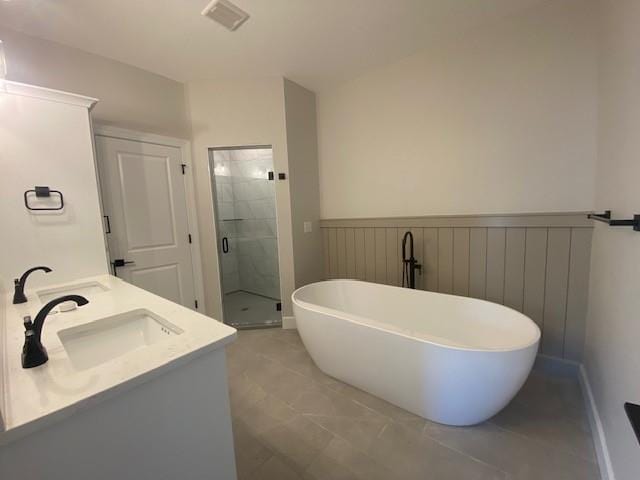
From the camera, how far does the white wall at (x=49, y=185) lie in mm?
1604

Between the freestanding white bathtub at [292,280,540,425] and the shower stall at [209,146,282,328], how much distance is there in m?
1.08

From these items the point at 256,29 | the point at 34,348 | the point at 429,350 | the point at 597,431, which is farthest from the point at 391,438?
the point at 256,29

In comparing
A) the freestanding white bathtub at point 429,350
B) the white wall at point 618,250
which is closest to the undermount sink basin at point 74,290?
the freestanding white bathtub at point 429,350

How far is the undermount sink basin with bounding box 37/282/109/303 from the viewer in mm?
1620

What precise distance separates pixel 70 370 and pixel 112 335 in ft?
1.47

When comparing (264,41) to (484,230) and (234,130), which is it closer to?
(234,130)

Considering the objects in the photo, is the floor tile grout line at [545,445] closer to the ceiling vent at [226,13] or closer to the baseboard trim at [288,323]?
the baseboard trim at [288,323]

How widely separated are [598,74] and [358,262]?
234 centimetres

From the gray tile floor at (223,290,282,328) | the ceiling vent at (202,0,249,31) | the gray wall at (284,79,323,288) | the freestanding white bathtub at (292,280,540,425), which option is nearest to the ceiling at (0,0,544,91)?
the ceiling vent at (202,0,249,31)

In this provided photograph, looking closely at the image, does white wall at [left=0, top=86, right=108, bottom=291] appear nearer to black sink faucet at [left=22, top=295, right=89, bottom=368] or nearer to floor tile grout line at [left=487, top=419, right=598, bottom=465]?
black sink faucet at [left=22, top=295, right=89, bottom=368]

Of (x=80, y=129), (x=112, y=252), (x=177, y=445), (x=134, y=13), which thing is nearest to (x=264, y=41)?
(x=134, y=13)

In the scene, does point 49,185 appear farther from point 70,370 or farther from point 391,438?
point 391,438

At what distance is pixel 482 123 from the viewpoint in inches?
87.9

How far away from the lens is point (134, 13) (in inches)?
72.5
